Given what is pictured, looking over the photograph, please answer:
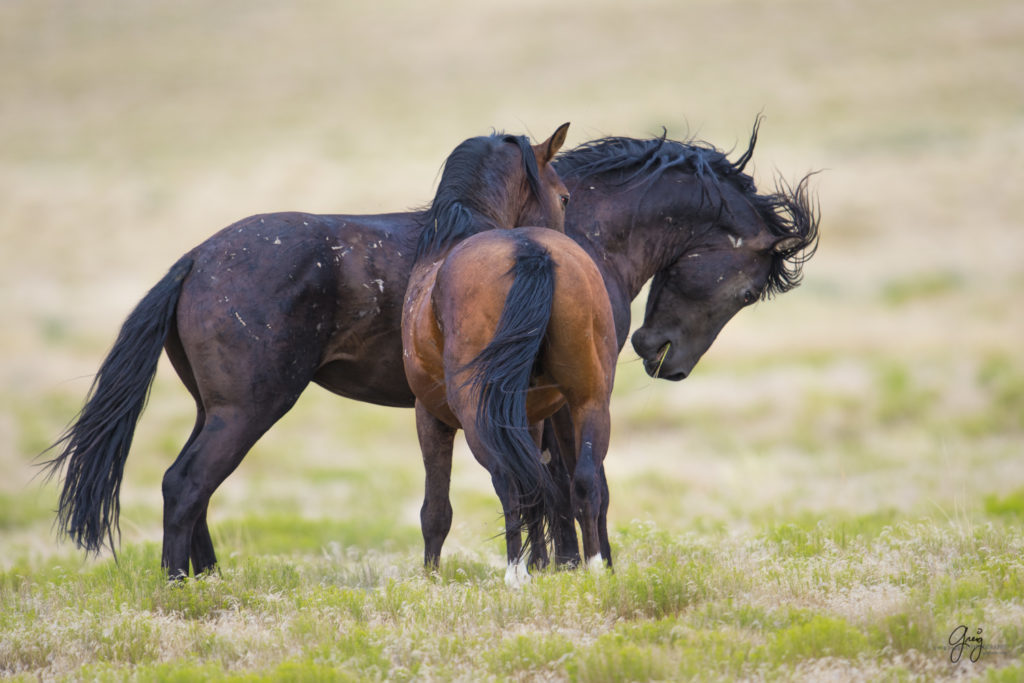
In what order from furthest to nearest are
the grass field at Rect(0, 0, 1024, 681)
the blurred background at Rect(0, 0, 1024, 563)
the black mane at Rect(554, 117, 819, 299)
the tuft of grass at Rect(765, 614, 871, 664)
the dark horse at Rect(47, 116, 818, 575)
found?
→ the blurred background at Rect(0, 0, 1024, 563) < the black mane at Rect(554, 117, 819, 299) < the dark horse at Rect(47, 116, 818, 575) < the grass field at Rect(0, 0, 1024, 681) < the tuft of grass at Rect(765, 614, 871, 664)

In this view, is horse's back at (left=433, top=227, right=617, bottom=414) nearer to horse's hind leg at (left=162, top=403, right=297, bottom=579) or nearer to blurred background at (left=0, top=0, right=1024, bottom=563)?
horse's hind leg at (left=162, top=403, right=297, bottom=579)

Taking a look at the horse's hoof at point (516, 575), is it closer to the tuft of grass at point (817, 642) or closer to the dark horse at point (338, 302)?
the dark horse at point (338, 302)

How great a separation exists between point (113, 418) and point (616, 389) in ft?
40.0

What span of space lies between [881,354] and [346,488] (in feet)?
31.9

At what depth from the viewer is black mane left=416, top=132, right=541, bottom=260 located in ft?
18.2

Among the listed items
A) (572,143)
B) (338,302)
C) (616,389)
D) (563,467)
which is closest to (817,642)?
(563,467)

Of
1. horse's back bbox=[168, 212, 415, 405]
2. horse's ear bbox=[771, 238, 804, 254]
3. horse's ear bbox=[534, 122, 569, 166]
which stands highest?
horse's ear bbox=[534, 122, 569, 166]

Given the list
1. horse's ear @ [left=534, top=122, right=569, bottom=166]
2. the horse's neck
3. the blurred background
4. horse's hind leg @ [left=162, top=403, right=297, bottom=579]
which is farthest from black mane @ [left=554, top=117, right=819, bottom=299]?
horse's hind leg @ [left=162, top=403, right=297, bottom=579]

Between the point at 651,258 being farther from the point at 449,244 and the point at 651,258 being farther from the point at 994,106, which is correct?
the point at 994,106

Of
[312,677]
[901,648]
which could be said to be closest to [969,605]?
[901,648]

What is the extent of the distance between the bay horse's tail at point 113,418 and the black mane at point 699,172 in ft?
8.52

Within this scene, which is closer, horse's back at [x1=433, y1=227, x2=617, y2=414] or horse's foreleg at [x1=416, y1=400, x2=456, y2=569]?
horse's back at [x1=433, y1=227, x2=617, y2=414]

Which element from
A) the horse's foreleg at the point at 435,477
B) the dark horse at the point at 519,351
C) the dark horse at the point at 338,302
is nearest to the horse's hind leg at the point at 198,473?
the dark horse at the point at 338,302

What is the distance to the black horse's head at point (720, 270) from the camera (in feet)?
21.2
